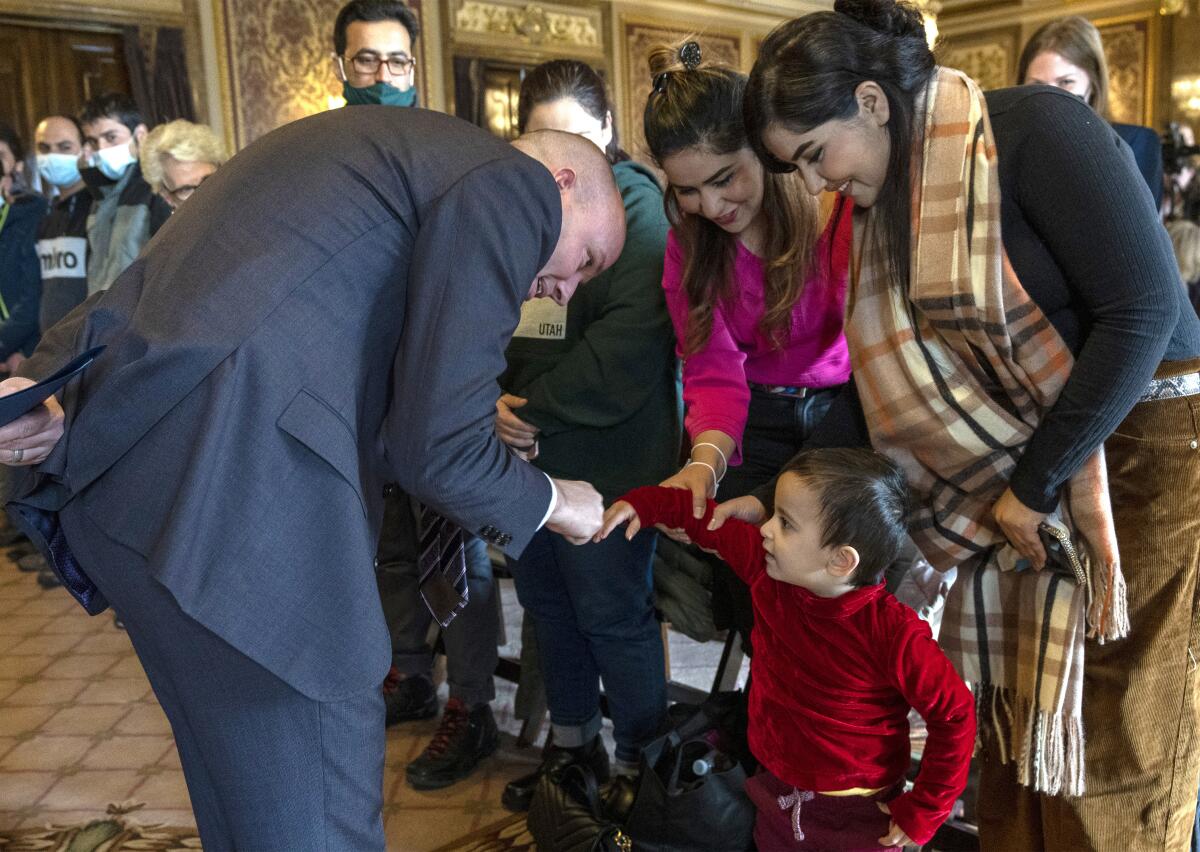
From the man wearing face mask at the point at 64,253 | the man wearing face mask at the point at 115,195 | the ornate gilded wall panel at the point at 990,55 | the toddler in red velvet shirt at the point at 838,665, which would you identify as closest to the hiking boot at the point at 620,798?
the toddler in red velvet shirt at the point at 838,665

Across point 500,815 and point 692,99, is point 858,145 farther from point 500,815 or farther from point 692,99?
point 500,815

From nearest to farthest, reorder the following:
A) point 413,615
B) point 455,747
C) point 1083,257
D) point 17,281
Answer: point 1083,257
point 455,747
point 413,615
point 17,281

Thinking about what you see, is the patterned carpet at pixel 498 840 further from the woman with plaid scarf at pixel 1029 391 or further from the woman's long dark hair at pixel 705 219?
the woman's long dark hair at pixel 705 219

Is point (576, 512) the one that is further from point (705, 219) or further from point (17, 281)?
point (17, 281)

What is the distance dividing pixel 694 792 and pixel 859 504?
0.58 m

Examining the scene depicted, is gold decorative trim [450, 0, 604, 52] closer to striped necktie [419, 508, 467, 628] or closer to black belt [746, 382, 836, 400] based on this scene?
black belt [746, 382, 836, 400]

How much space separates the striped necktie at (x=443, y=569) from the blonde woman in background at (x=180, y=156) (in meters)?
1.74

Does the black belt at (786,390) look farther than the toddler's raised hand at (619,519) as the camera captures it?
Yes

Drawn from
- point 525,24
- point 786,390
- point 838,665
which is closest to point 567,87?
point 786,390

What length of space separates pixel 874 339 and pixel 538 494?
0.52m

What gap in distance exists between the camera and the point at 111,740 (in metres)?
2.63

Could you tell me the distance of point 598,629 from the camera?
1.97 meters

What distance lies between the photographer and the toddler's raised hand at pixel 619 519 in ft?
5.02

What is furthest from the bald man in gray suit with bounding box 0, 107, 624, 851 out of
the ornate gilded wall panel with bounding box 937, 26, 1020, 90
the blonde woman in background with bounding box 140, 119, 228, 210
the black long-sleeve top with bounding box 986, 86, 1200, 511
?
the ornate gilded wall panel with bounding box 937, 26, 1020, 90
